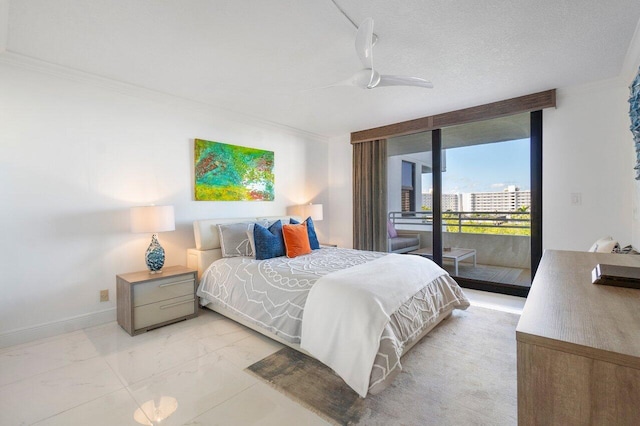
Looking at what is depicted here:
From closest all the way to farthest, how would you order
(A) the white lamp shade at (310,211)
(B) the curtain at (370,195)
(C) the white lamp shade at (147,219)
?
(C) the white lamp shade at (147,219) → (A) the white lamp shade at (310,211) → (B) the curtain at (370,195)

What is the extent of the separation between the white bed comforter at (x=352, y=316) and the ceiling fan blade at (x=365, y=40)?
5.32 ft

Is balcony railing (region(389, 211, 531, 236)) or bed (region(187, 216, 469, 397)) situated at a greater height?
balcony railing (region(389, 211, 531, 236))

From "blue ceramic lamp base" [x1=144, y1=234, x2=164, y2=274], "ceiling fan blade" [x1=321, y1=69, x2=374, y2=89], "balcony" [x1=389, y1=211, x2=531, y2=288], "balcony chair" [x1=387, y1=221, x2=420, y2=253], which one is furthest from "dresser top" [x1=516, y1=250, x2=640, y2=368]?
"balcony chair" [x1=387, y1=221, x2=420, y2=253]

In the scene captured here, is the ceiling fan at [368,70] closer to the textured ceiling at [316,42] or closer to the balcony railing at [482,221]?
the textured ceiling at [316,42]

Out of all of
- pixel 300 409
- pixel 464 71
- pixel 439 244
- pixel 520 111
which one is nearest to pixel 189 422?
pixel 300 409

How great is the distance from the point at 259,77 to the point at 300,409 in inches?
111

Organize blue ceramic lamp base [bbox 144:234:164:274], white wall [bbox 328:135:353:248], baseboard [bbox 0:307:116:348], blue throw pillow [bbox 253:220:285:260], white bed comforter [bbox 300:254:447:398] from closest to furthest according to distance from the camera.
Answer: white bed comforter [bbox 300:254:447:398] < baseboard [bbox 0:307:116:348] < blue ceramic lamp base [bbox 144:234:164:274] < blue throw pillow [bbox 253:220:285:260] < white wall [bbox 328:135:353:248]

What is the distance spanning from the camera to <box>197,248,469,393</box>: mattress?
1921 mm

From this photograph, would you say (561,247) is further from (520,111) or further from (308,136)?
(308,136)

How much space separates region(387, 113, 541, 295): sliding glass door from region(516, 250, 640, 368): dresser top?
3.04m

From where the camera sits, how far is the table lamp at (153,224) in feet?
9.38

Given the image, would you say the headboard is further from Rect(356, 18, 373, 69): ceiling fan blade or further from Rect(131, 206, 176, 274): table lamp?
Rect(356, 18, 373, 69): ceiling fan blade

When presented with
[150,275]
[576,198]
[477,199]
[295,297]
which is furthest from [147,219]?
[576,198]

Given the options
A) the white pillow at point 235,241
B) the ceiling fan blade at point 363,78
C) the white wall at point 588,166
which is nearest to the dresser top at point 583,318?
the ceiling fan blade at point 363,78
